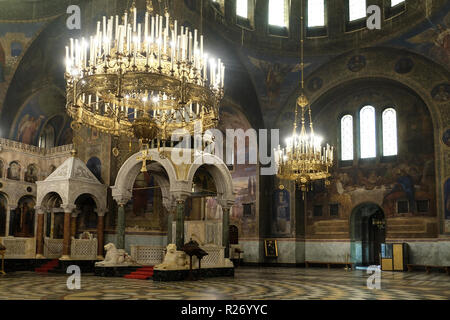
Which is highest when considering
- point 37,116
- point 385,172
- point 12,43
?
point 12,43

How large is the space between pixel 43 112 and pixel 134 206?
7.85m

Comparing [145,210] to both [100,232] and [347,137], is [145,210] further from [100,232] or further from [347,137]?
[347,137]

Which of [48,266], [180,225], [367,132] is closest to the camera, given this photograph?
[180,225]

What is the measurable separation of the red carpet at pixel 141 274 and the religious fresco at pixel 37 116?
11.0 meters

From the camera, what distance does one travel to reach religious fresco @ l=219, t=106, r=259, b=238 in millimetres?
23141

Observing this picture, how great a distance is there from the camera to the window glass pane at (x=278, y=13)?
23344mm

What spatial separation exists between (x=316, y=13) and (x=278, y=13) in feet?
5.72

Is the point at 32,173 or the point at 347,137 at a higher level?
the point at 347,137

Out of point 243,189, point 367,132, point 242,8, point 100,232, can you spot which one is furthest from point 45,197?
point 367,132

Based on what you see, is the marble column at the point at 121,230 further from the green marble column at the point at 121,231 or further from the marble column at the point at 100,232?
the marble column at the point at 100,232

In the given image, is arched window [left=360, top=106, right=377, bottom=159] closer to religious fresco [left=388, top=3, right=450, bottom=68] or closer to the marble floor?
religious fresco [left=388, top=3, right=450, bottom=68]

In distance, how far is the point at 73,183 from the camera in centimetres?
1814

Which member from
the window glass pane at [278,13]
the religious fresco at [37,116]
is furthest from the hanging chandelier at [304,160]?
the religious fresco at [37,116]

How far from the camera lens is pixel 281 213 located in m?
22.8
